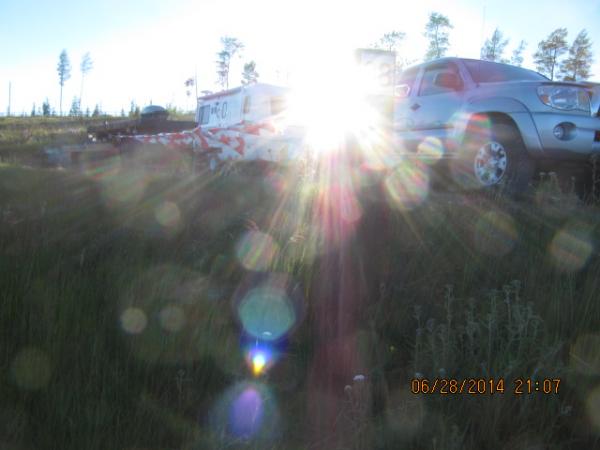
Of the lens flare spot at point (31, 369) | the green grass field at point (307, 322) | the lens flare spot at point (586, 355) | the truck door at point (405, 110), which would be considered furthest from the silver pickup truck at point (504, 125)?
the lens flare spot at point (31, 369)

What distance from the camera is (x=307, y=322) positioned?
3689mm

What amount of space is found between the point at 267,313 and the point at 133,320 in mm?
877

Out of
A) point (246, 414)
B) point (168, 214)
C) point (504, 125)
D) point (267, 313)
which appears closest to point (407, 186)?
point (504, 125)

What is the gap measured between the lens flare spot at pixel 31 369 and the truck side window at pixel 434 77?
264 inches

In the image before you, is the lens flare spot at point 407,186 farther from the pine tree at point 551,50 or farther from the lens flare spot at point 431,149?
the pine tree at point 551,50

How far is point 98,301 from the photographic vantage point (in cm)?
346

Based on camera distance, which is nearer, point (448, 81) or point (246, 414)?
point (246, 414)

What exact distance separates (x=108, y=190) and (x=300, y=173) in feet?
7.45

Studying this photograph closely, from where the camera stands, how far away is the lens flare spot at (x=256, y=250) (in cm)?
415

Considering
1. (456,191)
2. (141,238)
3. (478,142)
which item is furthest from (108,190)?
(478,142)

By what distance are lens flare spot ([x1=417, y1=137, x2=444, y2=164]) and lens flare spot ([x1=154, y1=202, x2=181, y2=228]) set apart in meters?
3.87

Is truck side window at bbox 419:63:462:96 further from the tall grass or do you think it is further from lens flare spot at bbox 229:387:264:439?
lens flare spot at bbox 229:387:264:439
